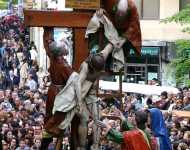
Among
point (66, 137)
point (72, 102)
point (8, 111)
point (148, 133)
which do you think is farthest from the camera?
point (8, 111)

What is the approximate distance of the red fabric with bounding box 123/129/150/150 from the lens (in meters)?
11.8

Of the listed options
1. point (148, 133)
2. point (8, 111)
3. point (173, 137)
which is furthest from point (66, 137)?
point (8, 111)

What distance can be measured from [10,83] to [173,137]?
48.8 ft

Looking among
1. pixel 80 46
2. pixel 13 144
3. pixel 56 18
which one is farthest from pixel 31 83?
pixel 56 18

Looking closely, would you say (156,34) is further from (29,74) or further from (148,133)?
(148,133)

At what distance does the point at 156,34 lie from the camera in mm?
31781

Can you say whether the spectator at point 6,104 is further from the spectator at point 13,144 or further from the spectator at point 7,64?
the spectator at point 7,64

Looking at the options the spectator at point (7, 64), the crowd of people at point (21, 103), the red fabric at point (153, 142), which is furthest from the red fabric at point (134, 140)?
the spectator at point (7, 64)

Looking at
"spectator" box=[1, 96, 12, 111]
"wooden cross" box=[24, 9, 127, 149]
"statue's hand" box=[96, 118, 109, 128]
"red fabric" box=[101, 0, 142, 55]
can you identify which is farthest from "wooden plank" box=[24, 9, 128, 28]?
"spectator" box=[1, 96, 12, 111]

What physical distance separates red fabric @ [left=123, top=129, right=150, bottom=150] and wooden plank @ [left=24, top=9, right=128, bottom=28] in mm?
2243

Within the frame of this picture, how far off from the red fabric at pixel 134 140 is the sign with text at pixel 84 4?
239 cm

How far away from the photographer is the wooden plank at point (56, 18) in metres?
13.0

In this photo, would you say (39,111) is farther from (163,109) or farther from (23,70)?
(23,70)

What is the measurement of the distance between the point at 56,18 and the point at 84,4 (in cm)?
51
